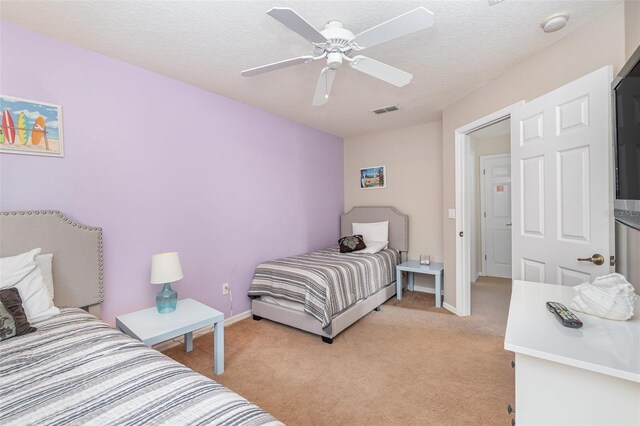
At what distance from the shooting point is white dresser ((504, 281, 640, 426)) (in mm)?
829

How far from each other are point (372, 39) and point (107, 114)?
2.02 meters

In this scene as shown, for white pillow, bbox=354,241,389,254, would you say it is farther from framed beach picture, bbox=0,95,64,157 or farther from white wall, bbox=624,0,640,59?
framed beach picture, bbox=0,95,64,157

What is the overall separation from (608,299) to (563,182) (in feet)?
3.27

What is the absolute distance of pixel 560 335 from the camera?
1002mm

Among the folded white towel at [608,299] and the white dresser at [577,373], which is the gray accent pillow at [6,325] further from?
the folded white towel at [608,299]

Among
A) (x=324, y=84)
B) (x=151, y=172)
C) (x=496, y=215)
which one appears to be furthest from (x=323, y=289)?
(x=496, y=215)

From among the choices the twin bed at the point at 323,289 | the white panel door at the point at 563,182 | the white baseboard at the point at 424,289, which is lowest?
the white baseboard at the point at 424,289

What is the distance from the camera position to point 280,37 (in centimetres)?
196

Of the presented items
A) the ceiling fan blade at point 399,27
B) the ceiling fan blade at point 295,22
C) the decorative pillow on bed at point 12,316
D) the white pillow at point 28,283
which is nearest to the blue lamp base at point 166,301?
the white pillow at point 28,283

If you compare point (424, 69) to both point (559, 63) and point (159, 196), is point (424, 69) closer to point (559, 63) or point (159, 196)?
point (559, 63)

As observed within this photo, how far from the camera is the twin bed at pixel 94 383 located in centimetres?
90

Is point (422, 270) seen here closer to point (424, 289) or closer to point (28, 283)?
point (424, 289)

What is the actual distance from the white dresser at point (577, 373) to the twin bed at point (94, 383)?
2.72ft

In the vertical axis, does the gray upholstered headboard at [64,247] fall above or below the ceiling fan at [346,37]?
below
